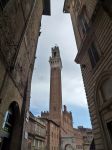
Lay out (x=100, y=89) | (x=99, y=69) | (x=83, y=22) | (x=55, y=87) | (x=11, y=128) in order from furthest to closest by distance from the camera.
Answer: (x=55, y=87) < (x=83, y=22) < (x=11, y=128) < (x=99, y=69) < (x=100, y=89)

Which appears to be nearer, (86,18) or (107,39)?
(107,39)

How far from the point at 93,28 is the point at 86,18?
216 centimetres

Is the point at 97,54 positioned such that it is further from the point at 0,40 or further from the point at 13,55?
the point at 0,40

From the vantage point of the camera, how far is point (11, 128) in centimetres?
804

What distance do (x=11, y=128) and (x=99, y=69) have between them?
5385 millimetres

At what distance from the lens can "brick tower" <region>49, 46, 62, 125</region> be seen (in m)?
54.8

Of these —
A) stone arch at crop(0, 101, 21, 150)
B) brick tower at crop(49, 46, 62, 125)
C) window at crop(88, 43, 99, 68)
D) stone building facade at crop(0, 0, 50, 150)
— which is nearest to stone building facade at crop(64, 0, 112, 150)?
window at crop(88, 43, 99, 68)

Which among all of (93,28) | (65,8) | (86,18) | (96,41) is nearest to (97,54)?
(96,41)

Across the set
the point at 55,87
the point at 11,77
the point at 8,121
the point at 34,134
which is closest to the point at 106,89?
the point at 11,77

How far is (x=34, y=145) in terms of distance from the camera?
26219mm

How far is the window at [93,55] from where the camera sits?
8.17 m

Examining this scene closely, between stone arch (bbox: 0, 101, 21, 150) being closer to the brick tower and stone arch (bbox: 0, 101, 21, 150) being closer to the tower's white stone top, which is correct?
the brick tower

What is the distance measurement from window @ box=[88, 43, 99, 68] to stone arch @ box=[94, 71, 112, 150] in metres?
1.10

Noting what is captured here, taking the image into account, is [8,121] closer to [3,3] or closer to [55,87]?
[3,3]
